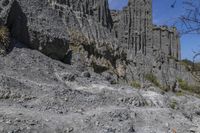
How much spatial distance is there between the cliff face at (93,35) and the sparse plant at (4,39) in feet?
2.00

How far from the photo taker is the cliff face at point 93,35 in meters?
28.2

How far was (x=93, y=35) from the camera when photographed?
40.6 meters

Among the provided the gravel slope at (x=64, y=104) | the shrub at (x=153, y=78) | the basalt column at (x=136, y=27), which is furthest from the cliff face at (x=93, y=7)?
the gravel slope at (x=64, y=104)

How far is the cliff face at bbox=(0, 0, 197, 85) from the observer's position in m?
28.2

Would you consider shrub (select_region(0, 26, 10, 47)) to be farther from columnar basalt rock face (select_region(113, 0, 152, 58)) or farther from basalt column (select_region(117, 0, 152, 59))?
basalt column (select_region(117, 0, 152, 59))

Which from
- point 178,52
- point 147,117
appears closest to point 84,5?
point 147,117

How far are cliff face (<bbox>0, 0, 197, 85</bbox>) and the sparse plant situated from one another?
61 centimetres

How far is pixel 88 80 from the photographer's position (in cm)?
2702

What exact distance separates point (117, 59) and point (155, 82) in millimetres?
15118

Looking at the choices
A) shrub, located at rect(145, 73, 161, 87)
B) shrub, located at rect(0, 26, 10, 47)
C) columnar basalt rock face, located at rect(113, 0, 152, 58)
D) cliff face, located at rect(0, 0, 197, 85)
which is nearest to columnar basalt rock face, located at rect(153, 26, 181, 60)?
cliff face, located at rect(0, 0, 197, 85)

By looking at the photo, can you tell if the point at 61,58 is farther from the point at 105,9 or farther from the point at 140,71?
the point at 140,71

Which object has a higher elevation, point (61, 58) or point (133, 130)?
point (61, 58)

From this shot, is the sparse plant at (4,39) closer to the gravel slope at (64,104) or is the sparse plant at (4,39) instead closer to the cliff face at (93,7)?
the gravel slope at (64,104)

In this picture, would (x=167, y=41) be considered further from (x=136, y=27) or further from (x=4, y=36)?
(x=4, y=36)
